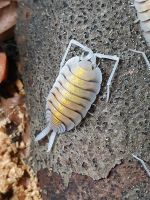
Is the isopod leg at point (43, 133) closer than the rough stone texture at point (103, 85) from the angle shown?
No

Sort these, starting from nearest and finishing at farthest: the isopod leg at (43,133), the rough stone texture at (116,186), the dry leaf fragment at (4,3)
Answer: the rough stone texture at (116,186) < the isopod leg at (43,133) < the dry leaf fragment at (4,3)

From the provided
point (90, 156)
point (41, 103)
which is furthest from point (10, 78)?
point (90, 156)

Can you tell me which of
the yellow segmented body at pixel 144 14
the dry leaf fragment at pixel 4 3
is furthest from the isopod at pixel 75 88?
the dry leaf fragment at pixel 4 3

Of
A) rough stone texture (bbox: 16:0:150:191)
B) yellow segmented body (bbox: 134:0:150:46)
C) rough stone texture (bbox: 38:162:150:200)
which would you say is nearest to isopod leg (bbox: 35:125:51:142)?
rough stone texture (bbox: 16:0:150:191)

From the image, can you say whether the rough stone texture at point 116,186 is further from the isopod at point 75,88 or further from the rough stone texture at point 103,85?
the isopod at point 75,88

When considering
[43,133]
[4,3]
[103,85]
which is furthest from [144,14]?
[4,3]

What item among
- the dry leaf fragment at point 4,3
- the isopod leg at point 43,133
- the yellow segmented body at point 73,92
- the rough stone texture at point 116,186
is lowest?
the rough stone texture at point 116,186

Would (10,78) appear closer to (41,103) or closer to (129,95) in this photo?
(41,103)
